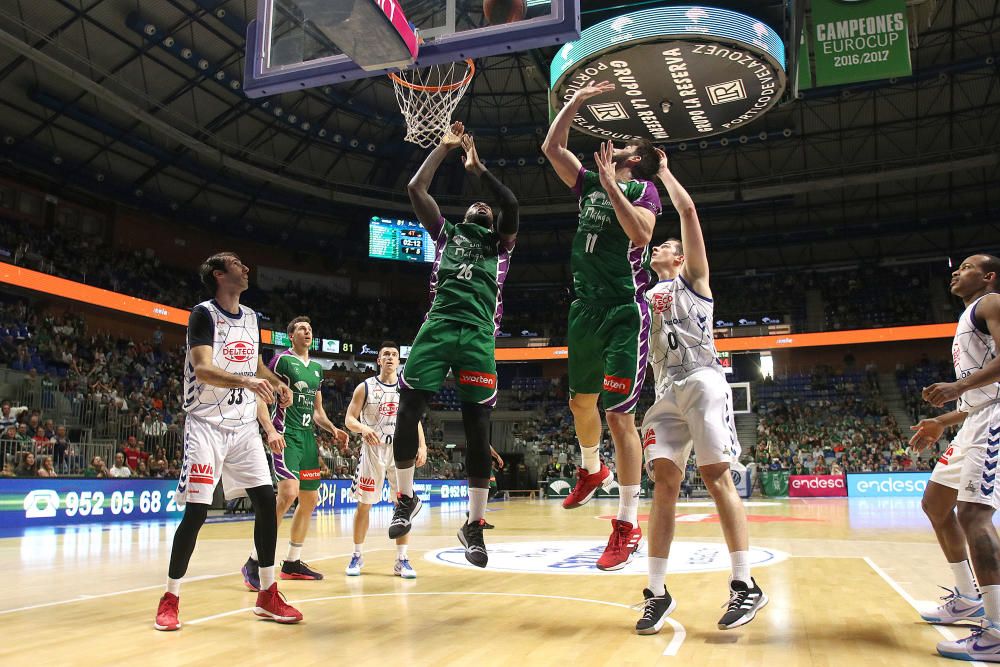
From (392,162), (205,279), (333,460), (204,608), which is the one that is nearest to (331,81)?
(205,279)

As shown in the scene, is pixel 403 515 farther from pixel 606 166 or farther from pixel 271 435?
pixel 606 166

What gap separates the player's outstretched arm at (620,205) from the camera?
4992 mm

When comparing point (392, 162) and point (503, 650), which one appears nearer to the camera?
point (503, 650)

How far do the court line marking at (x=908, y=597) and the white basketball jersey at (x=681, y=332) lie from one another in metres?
2.00

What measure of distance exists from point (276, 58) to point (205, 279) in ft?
8.79

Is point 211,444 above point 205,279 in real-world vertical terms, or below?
below

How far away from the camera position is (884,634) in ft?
15.1

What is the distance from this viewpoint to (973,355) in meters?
4.50

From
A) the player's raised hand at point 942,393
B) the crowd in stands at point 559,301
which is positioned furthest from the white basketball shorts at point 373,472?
the crowd in stands at point 559,301

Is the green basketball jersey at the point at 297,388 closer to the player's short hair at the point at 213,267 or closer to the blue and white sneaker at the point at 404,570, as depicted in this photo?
the blue and white sneaker at the point at 404,570

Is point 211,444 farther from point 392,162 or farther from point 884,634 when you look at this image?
point 392,162

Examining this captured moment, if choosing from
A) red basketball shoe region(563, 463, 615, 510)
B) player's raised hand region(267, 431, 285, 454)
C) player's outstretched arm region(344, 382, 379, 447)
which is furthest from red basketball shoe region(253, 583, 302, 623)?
player's outstretched arm region(344, 382, 379, 447)

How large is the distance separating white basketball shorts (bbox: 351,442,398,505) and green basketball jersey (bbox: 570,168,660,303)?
146 inches

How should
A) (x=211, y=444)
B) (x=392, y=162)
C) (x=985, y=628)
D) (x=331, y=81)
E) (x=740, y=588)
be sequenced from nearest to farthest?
(x=985, y=628) → (x=740, y=588) → (x=211, y=444) → (x=331, y=81) → (x=392, y=162)
